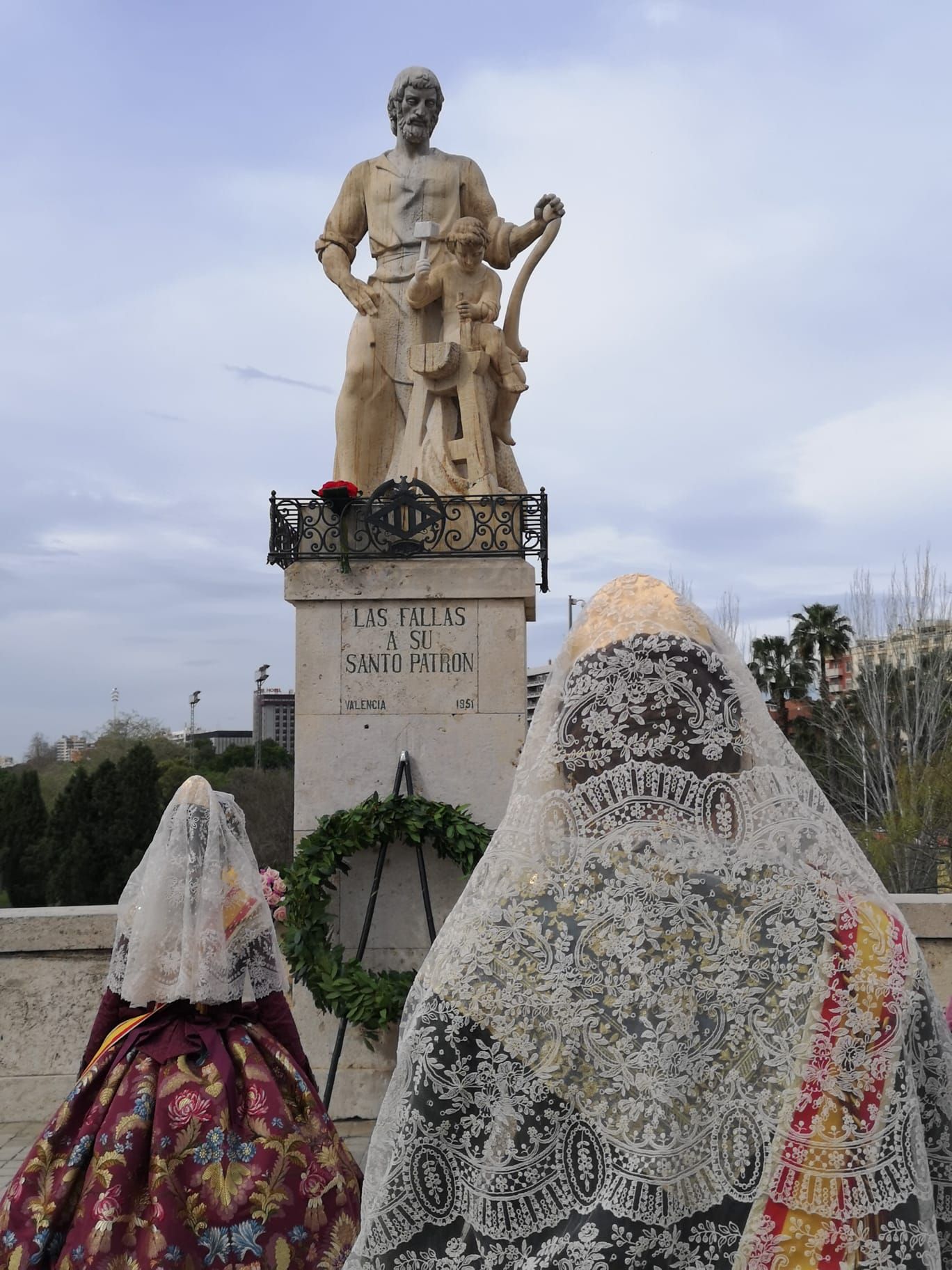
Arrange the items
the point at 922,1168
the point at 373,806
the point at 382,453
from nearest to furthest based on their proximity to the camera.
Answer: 1. the point at 922,1168
2. the point at 373,806
3. the point at 382,453

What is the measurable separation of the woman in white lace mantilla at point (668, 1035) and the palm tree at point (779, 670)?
38.8 m

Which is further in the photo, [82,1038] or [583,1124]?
[82,1038]

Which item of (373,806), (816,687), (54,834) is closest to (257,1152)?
(373,806)

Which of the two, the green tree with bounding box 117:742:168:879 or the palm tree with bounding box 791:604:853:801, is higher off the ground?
the palm tree with bounding box 791:604:853:801

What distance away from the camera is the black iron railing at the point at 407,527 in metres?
7.53

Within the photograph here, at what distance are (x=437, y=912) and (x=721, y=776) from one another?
5.62 m

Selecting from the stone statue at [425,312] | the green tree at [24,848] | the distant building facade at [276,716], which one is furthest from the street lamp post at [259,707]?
the stone statue at [425,312]

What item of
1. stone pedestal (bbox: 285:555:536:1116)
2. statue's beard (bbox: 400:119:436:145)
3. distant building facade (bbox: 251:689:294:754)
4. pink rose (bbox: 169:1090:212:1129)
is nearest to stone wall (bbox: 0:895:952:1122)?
stone pedestal (bbox: 285:555:536:1116)

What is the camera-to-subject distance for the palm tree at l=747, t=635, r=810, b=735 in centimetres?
4053

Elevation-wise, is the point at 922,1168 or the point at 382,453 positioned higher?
the point at 382,453

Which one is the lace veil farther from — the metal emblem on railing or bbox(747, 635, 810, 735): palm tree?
bbox(747, 635, 810, 735): palm tree

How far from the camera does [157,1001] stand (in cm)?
416

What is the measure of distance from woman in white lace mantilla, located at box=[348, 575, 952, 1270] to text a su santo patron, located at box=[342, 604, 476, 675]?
5.50 m

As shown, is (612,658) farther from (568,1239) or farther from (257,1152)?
(257,1152)
